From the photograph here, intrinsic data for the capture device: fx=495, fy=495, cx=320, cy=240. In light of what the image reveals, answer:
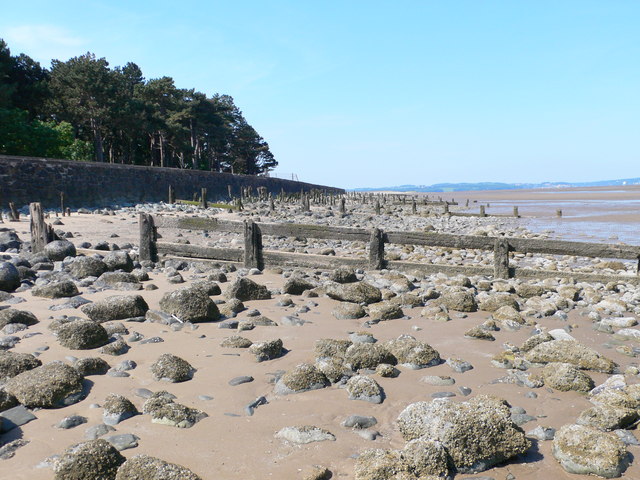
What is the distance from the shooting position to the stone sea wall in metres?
26.4

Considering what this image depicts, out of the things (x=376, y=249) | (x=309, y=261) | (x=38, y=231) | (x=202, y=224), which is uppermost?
(x=202, y=224)

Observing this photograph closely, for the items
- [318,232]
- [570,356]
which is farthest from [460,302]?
[318,232]

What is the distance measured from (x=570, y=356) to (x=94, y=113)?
4560cm

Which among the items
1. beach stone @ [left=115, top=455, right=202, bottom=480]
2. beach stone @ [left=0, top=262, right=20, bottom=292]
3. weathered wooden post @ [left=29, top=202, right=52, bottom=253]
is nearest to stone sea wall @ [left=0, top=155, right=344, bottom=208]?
weathered wooden post @ [left=29, top=202, right=52, bottom=253]

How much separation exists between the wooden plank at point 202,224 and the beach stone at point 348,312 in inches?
164

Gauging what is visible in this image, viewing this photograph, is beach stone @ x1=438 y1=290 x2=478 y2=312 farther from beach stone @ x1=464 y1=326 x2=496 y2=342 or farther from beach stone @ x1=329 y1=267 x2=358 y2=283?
beach stone @ x1=329 y1=267 x2=358 y2=283

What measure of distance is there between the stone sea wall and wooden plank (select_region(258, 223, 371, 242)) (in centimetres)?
2115

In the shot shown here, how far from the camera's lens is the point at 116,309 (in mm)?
6445

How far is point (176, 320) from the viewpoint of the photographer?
633 cm

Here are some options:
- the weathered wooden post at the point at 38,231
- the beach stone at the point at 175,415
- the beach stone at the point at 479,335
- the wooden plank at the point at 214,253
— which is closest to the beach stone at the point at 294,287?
the wooden plank at the point at 214,253

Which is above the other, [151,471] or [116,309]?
[116,309]

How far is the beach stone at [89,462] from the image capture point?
2992 millimetres

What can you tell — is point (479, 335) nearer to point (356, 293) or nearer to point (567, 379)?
point (567, 379)

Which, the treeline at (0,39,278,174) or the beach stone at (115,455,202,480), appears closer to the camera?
the beach stone at (115,455,202,480)
